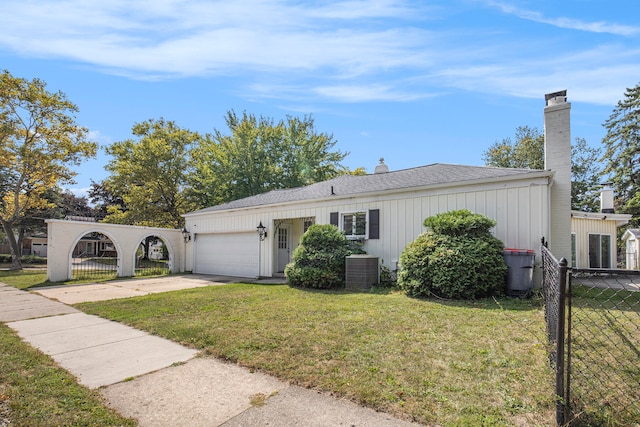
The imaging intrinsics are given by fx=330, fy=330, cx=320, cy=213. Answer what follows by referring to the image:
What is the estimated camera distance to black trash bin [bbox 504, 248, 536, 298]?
687cm

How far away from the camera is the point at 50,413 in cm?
254

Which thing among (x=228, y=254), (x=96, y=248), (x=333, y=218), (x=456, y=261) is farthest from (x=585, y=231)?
(x=96, y=248)

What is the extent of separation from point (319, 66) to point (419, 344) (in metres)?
8.35

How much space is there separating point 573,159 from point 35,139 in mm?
38004

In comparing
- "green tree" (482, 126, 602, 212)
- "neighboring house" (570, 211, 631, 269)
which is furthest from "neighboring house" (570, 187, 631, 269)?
"green tree" (482, 126, 602, 212)

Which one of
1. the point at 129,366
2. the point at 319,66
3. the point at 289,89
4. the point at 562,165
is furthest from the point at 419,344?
the point at 289,89

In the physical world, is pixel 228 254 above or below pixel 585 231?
below

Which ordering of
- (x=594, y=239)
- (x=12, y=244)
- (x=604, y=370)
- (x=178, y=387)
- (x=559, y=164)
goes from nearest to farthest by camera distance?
(x=178, y=387)
(x=604, y=370)
(x=559, y=164)
(x=594, y=239)
(x=12, y=244)

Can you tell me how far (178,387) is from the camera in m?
3.02

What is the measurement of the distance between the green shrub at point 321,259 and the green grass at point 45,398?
6176 millimetres

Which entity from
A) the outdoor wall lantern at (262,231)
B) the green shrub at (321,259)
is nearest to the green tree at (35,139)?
the outdoor wall lantern at (262,231)

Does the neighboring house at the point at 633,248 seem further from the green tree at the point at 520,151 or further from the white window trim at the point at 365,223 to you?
the white window trim at the point at 365,223

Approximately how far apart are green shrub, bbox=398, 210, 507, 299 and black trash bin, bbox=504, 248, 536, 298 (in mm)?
167

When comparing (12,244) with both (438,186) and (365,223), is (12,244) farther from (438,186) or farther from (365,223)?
(438,186)
